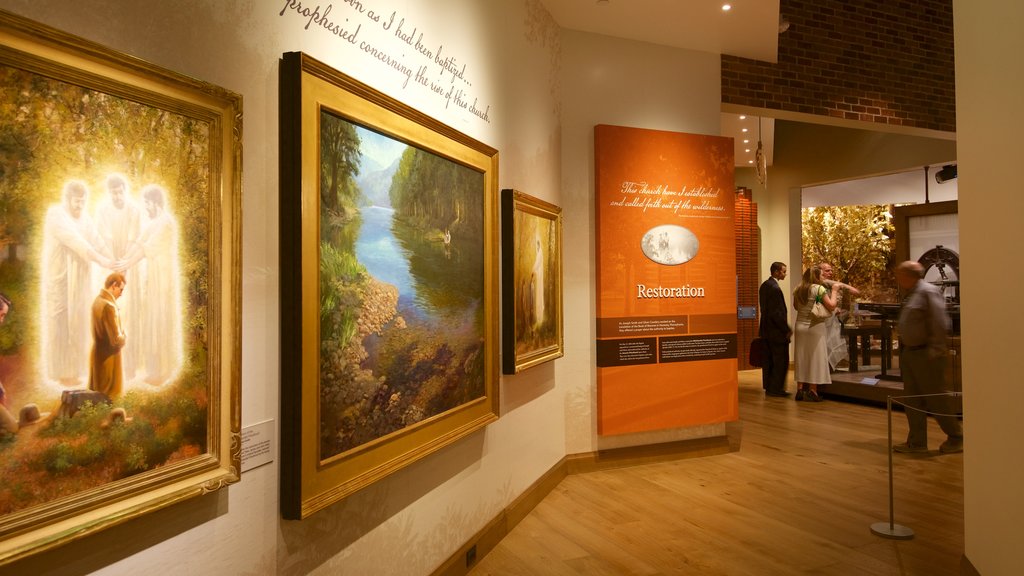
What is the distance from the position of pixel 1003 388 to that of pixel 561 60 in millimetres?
3698

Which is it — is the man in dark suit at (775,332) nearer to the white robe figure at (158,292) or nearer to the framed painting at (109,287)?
the framed painting at (109,287)

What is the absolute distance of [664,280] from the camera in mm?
5387

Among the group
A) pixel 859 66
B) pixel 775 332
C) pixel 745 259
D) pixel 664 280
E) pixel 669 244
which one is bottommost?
pixel 775 332

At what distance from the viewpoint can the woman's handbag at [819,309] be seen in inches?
316

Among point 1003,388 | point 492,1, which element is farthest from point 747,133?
point 1003,388

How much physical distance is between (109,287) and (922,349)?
620 cm

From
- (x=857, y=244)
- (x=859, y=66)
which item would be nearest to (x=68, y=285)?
(x=859, y=66)

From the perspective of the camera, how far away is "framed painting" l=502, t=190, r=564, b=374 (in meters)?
3.78

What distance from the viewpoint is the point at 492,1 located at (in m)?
3.80

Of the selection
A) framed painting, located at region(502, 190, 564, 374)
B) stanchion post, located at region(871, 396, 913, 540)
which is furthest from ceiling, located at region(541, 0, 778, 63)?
stanchion post, located at region(871, 396, 913, 540)

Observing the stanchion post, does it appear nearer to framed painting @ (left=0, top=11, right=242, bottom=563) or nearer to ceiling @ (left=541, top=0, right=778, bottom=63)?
ceiling @ (left=541, top=0, right=778, bottom=63)

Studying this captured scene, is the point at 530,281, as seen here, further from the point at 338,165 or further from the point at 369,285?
the point at 338,165

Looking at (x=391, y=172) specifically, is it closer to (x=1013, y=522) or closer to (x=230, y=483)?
(x=230, y=483)

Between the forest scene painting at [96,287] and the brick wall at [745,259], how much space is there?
1148 centimetres
